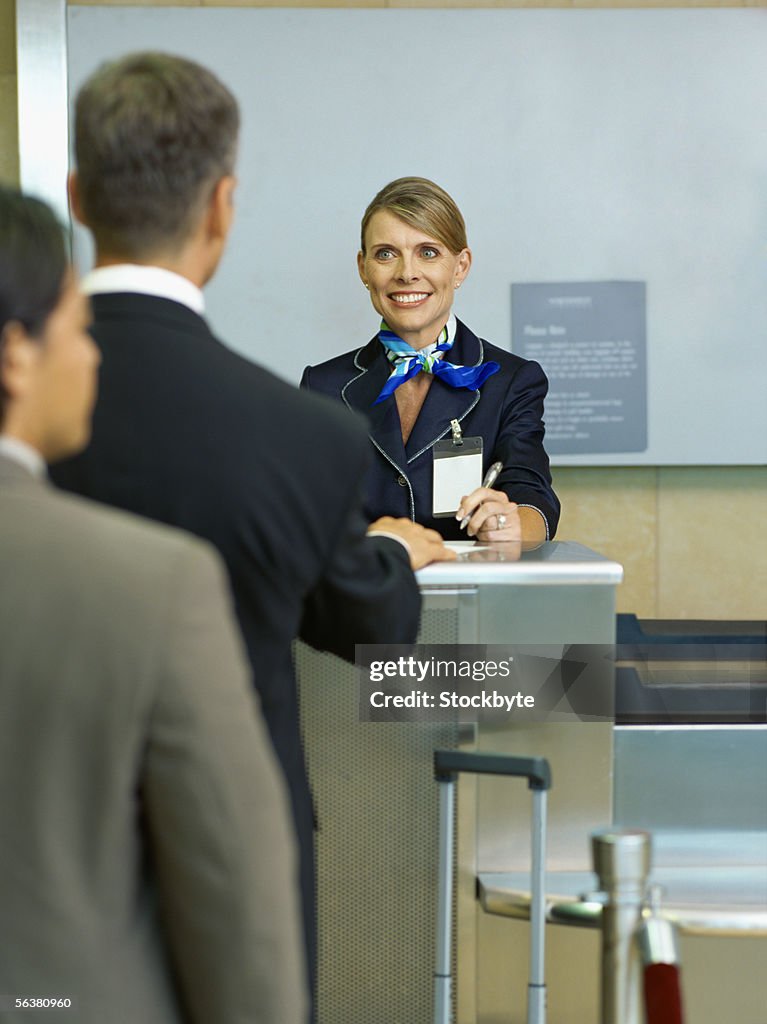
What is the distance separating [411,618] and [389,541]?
5.9 inches

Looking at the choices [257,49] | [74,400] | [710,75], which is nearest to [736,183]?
[710,75]

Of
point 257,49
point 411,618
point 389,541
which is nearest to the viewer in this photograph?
point 411,618

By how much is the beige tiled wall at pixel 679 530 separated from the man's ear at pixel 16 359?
3.09 meters

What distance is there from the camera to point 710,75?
3.72 meters

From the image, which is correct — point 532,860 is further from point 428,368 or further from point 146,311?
point 428,368

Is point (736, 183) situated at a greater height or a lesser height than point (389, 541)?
greater

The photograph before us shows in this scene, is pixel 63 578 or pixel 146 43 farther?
pixel 146 43

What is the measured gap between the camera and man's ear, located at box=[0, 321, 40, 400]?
860 millimetres

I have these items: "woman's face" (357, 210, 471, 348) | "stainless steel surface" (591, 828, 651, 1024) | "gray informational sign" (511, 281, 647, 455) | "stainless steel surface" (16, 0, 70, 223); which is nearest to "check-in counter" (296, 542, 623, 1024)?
"stainless steel surface" (591, 828, 651, 1024)

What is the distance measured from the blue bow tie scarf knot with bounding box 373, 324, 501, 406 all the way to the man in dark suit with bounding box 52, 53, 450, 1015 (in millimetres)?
1160

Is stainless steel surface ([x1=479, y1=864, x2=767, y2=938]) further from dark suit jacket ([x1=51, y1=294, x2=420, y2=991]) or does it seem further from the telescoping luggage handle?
dark suit jacket ([x1=51, y1=294, x2=420, y2=991])

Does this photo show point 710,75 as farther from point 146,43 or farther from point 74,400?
point 74,400

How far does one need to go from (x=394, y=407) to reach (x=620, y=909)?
49.1 inches

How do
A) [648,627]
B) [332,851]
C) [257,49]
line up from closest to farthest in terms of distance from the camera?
1. [332,851]
2. [648,627]
3. [257,49]
